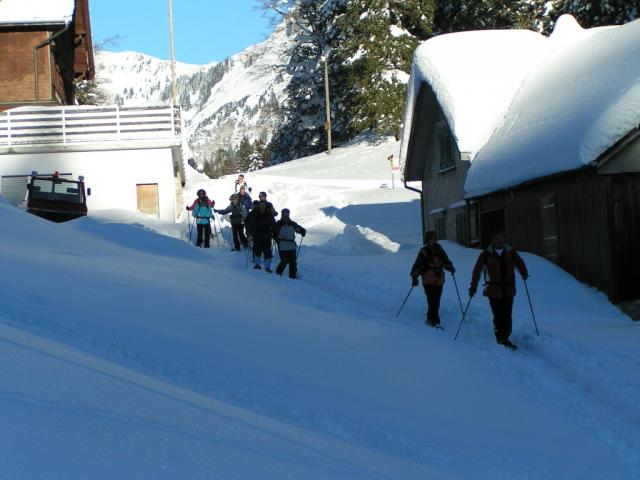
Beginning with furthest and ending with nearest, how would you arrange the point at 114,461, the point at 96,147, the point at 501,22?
1. the point at 501,22
2. the point at 96,147
3. the point at 114,461

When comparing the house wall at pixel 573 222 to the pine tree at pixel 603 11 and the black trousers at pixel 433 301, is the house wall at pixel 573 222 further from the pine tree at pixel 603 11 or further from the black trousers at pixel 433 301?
the pine tree at pixel 603 11

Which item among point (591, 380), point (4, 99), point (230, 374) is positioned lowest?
point (591, 380)

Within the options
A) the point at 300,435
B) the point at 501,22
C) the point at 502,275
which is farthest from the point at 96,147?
the point at 501,22

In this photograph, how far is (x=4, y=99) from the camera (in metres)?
31.0

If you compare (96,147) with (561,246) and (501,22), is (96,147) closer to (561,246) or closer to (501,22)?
(561,246)

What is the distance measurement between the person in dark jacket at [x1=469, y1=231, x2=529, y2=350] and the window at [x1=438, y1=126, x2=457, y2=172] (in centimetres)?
1120

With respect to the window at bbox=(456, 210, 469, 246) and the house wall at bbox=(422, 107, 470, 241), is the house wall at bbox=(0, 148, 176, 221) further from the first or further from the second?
the window at bbox=(456, 210, 469, 246)

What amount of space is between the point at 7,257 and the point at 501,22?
134 ft

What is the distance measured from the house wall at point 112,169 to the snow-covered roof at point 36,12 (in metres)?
5.85

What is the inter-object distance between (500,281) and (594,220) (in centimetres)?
505

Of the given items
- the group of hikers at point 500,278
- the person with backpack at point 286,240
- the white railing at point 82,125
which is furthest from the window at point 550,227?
the white railing at point 82,125

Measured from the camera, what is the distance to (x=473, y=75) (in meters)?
22.6

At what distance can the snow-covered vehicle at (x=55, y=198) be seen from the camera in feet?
74.6

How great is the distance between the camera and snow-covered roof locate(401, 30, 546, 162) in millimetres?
21234
